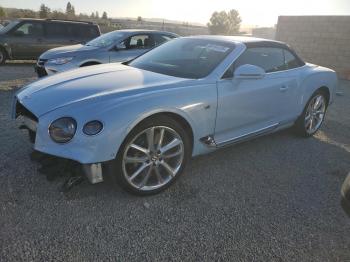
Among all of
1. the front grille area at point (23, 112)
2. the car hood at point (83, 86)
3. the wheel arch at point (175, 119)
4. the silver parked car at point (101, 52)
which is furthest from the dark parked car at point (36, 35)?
the wheel arch at point (175, 119)

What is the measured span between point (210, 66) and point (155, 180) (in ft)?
4.47

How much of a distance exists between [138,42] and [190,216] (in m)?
6.32

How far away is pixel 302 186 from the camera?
11.9 feet

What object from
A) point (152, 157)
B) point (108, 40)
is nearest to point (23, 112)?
point (152, 157)

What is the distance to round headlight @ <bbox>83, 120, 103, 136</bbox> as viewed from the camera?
2.65 metres

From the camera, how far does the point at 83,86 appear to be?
10.5 ft

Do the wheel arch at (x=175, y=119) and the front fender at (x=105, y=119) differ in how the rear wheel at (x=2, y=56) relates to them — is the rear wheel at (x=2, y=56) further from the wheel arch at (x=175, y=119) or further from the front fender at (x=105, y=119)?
the wheel arch at (x=175, y=119)

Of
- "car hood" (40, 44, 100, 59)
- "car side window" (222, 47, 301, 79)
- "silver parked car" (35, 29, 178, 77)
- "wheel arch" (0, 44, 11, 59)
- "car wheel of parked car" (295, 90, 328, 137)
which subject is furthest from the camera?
"wheel arch" (0, 44, 11, 59)

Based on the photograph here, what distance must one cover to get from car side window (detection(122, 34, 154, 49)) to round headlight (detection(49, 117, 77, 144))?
5.70m

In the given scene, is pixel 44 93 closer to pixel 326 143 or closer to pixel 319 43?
pixel 326 143

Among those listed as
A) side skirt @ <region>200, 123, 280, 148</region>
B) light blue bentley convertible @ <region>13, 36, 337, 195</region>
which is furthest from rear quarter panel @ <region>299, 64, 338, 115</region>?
side skirt @ <region>200, 123, 280, 148</region>

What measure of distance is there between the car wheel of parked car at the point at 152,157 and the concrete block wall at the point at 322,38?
38.3 feet

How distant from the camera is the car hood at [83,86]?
→ 293cm

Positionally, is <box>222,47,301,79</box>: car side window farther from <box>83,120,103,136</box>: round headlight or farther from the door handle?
<box>83,120,103,136</box>: round headlight
